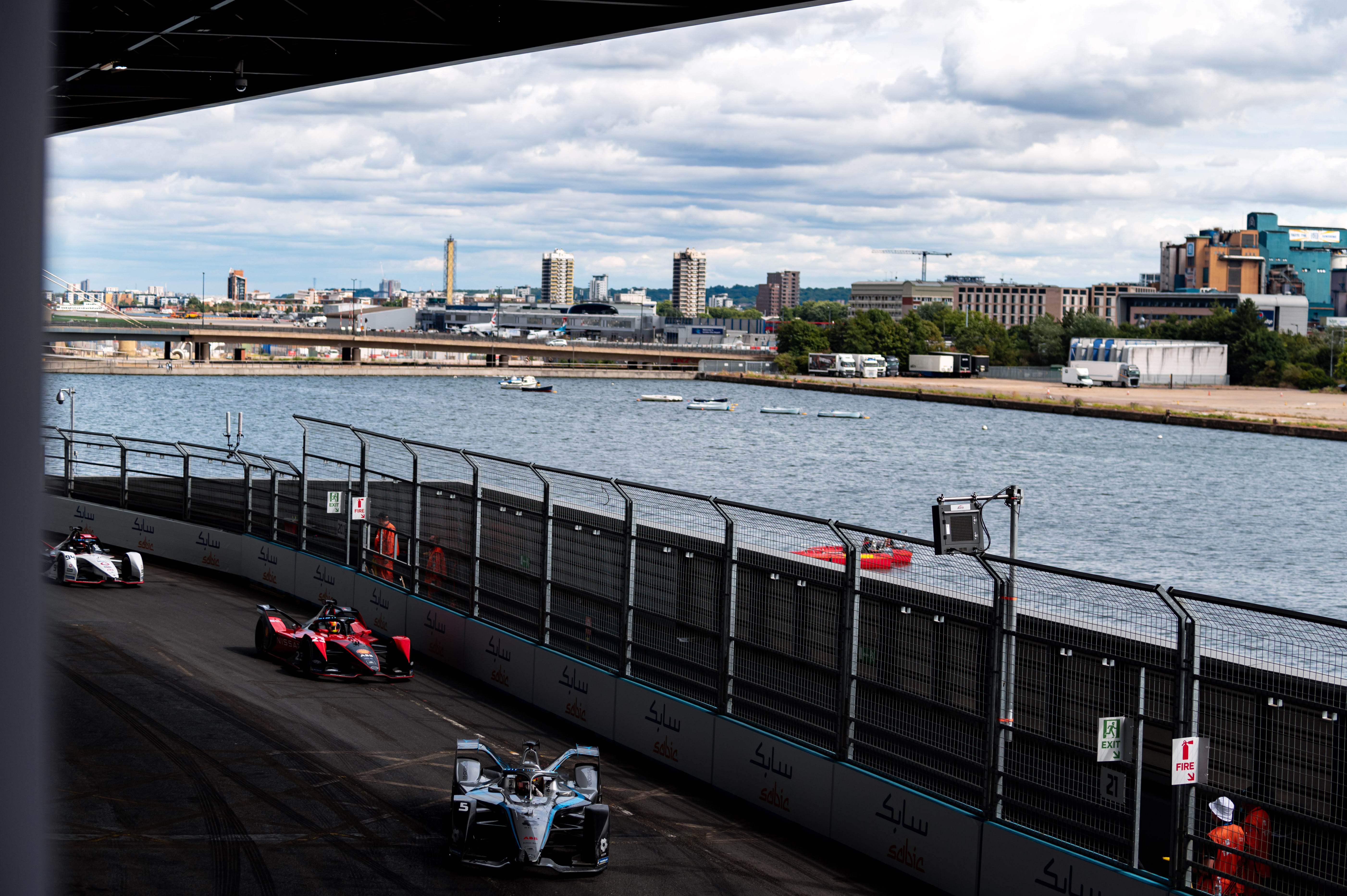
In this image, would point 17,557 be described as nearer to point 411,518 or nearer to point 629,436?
point 411,518

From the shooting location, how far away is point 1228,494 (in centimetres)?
10338

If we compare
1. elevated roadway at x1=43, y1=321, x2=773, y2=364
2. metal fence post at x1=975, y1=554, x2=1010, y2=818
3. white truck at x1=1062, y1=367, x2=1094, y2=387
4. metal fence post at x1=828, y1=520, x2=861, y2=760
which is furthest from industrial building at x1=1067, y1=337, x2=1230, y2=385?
metal fence post at x1=975, y1=554, x2=1010, y2=818

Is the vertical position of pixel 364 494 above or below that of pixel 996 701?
above

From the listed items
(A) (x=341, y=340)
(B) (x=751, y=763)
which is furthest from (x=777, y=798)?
(A) (x=341, y=340)

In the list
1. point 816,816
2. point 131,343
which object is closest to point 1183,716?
point 816,816

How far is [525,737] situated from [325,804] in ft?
11.5

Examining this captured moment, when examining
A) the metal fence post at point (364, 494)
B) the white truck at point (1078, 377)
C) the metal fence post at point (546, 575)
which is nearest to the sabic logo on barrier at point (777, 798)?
the metal fence post at point (546, 575)

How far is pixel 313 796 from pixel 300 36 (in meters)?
10.9

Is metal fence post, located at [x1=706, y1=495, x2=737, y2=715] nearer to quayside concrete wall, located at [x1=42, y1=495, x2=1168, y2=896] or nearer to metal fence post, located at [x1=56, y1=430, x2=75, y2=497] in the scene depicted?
quayside concrete wall, located at [x1=42, y1=495, x2=1168, y2=896]

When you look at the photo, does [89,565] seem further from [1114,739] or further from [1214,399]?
[1214,399]

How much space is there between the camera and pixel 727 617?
14.1m

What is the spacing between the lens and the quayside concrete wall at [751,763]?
1077cm

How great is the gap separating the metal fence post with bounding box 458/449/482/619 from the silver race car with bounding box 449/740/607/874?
7675 mm

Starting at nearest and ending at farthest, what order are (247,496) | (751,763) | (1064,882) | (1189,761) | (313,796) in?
(1189,761) < (1064,882) < (313,796) < (751,763) < (247,496)
